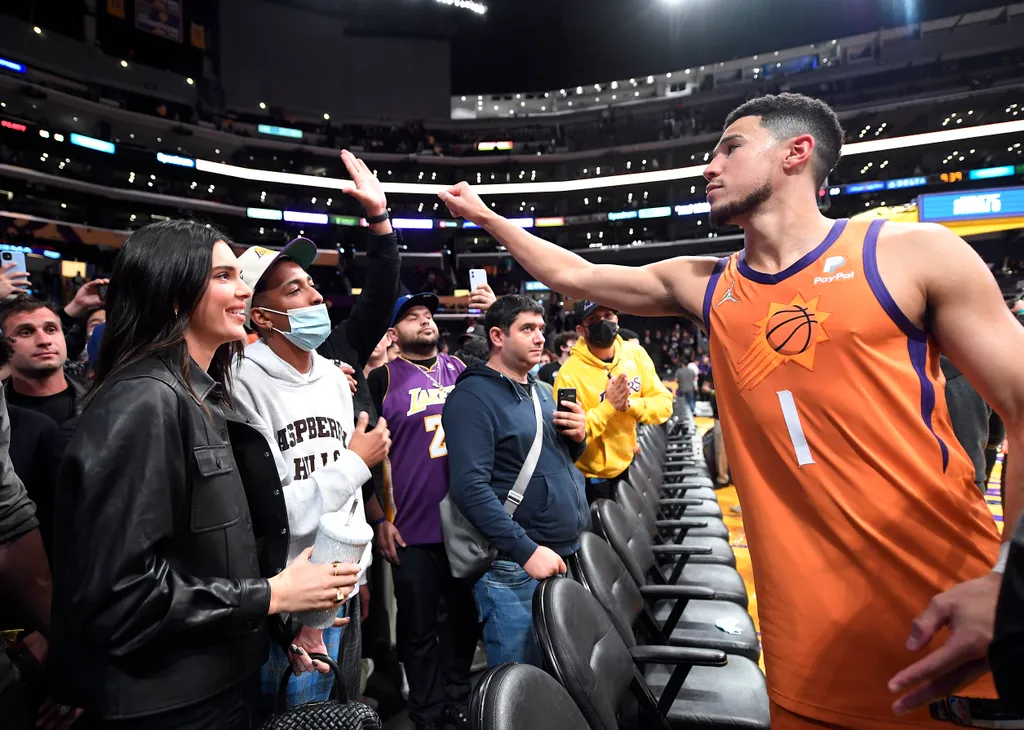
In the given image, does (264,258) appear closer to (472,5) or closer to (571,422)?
(571,422)

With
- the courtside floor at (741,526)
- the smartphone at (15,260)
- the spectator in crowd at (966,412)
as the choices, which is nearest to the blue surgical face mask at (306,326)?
the smartphone at (15,260)

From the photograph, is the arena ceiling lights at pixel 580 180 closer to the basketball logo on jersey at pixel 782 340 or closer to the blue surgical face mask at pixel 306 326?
the blue surgical face mask at pixel 306 326

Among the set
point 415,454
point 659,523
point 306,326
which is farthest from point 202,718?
point 659,523

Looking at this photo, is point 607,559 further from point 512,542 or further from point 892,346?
point 892,346

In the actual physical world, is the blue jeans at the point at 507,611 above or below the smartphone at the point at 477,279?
below

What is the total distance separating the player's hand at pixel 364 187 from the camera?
2.22m

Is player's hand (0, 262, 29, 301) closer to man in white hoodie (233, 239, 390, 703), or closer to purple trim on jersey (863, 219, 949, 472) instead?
man in white hoodie (233, 239, 390, 703)

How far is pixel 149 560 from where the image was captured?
1038mm

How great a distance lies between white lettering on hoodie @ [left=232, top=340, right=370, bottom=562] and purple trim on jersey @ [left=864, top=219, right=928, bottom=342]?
52.4 inches

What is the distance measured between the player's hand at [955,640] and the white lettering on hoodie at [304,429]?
1184 millimetres

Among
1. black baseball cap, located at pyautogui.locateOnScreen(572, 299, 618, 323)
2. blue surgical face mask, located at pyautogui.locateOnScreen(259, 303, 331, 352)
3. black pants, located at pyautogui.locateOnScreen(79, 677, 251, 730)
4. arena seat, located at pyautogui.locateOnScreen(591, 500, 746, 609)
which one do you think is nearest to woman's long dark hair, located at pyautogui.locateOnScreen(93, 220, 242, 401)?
blue surgical face mask, located at pyautogui.locateOnScreen(259, 303, 331, 352)

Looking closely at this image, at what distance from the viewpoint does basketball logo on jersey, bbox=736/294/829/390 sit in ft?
3.95

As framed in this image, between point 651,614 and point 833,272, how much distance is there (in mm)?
1641

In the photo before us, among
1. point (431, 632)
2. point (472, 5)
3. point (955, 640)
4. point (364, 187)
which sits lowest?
point (431, 632)
